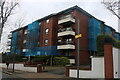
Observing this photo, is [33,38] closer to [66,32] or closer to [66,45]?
[66,32]

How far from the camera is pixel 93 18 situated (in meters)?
35.1

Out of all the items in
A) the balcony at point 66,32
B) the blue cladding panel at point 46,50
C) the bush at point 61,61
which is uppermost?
the balcony at point 66,32

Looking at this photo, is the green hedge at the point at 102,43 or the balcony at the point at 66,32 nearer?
the green hedge at the point at 102,43

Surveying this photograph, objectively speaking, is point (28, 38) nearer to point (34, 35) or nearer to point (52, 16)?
point (34, 35)

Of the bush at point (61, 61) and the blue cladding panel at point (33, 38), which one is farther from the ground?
the blue cladding panel at point (33, 38)

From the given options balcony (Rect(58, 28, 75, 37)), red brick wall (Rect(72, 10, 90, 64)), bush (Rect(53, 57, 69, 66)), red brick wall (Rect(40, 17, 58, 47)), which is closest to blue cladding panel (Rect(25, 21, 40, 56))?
red brick wall (Rect(40, 17, 58, 47))

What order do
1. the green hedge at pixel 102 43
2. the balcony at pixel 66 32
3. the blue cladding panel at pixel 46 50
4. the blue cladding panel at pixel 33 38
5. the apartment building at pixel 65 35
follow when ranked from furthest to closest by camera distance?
the blue cladding panel at pixel 33 38 < the blue cladding panel at pixel 46 50 < the apartment building at pixel 65 35 < the balcony at pixel 66 32 < the green hedge at pixel 102 43

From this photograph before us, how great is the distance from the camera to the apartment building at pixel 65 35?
31828 mm

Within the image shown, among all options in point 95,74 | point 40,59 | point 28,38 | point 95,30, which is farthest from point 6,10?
point 95,30

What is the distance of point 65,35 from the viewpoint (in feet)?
105

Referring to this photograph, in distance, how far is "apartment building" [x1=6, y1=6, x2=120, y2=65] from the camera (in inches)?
1253

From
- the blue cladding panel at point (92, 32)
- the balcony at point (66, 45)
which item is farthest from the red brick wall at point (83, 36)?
the balcony at point (66, 45)

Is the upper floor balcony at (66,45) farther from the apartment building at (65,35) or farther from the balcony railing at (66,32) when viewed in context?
the balcony railing at (66,32)

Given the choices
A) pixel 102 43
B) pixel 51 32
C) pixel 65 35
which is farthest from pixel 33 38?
pixel 102 43
